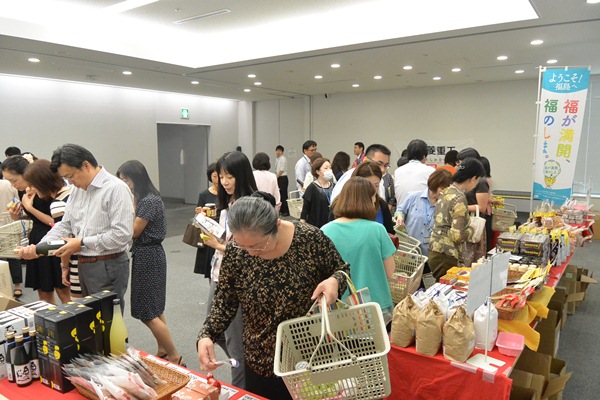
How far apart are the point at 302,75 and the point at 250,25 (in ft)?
6.63

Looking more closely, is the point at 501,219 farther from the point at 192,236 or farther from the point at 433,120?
the point at 433,120

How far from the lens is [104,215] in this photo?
2430 millimetres

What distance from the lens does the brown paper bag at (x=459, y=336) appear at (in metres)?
1.72

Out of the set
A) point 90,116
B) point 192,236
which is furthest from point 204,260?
point 90,116

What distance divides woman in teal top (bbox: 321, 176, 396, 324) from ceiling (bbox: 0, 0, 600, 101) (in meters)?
3.03

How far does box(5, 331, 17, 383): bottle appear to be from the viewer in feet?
4.75

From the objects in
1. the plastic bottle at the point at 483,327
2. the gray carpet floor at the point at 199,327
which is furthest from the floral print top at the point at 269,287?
the gray carpet floor at the point at 199,327

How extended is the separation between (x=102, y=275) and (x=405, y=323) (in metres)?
1.79

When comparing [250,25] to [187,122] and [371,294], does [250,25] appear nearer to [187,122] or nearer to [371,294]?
[371,294]

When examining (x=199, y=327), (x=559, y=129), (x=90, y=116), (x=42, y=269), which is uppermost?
(x=90, y=116)

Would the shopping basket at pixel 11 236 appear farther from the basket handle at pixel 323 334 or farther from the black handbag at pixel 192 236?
the basket handle at pixel 323 334

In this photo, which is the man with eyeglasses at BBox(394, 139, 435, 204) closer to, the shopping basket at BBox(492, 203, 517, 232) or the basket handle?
the shopping basket at BBox(492, 203, 517, 232)

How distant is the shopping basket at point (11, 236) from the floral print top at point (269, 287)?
9.33 ft

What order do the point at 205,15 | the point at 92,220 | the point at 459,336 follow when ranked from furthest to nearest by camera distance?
the point at 205,15 → the point at 92,220 → the point at 459,336
